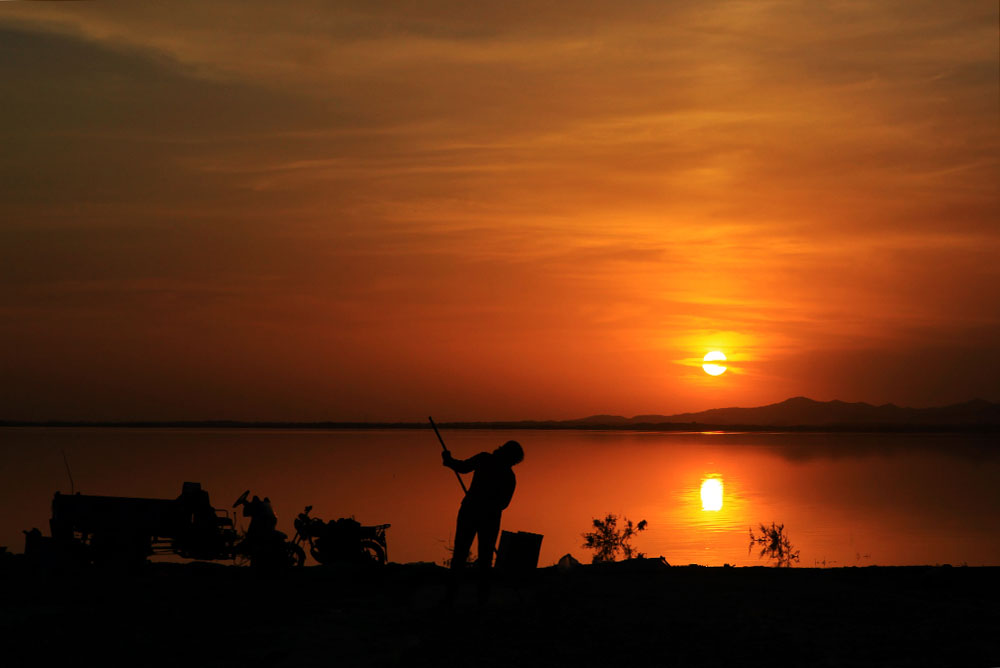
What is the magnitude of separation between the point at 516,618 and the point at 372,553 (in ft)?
19.0

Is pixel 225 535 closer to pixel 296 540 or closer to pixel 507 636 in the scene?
pixel 296 540

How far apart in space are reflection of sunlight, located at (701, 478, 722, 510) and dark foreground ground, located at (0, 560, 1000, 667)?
26568 mm

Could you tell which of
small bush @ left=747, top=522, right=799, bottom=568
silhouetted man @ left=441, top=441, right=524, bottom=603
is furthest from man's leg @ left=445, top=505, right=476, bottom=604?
small bush @ left=747, top=522, right=799, bottom=568

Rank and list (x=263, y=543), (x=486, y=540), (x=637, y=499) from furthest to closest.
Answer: (x=637, y=499)
(x=263, y=543)
(x=486, y=540)

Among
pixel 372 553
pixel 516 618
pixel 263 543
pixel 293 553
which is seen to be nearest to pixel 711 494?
pixel 372 553

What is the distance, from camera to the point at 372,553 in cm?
1614

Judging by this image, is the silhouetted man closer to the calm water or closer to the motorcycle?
the motorcycle

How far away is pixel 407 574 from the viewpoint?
46.5 feet

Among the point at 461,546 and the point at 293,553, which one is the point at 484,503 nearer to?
the point at 461,546

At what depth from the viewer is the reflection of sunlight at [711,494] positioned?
133 feet

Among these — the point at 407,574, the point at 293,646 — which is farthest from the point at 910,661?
the point at 407,574

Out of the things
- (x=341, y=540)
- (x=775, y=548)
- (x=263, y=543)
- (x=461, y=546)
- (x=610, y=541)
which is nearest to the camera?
(x=461, y=546)

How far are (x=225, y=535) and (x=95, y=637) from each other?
5150 millimetres

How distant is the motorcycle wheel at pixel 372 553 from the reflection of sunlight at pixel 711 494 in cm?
2555
